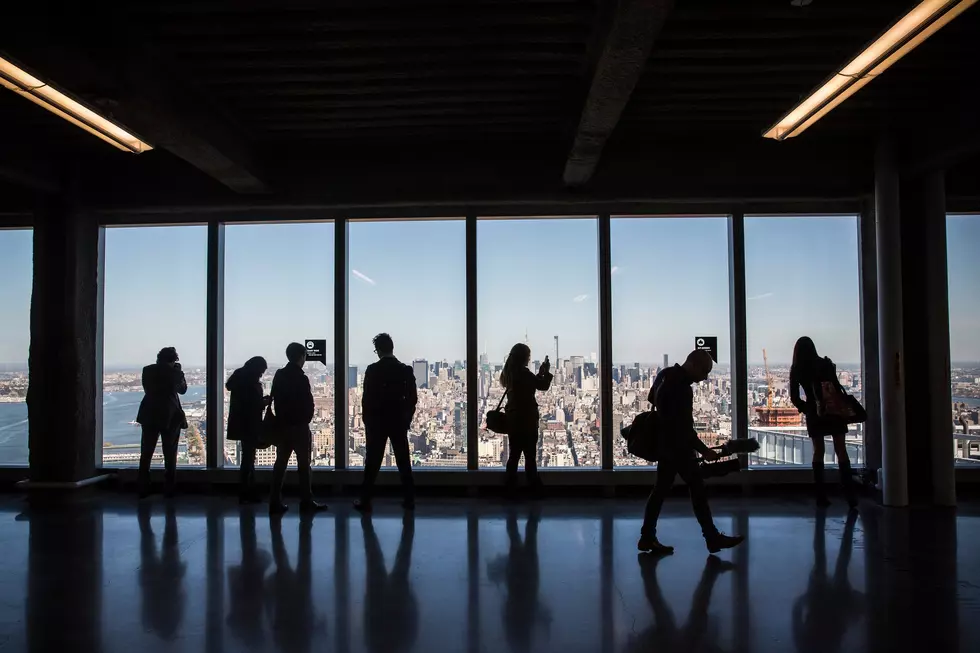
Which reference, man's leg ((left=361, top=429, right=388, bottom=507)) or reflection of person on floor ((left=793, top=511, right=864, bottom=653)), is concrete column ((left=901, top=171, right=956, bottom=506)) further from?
man's leg ((left=361, top=429, right=388, bottom=507))

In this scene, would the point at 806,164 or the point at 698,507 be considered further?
the point at 806,164

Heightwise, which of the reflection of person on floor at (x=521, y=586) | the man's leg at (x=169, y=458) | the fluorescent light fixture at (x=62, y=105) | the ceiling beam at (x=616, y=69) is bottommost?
the reflection of person on floor at (x=521, y=586)

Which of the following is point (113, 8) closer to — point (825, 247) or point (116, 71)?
point (116, 71)

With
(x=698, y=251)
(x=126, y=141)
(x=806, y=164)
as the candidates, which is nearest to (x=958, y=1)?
(x=806, y=164)

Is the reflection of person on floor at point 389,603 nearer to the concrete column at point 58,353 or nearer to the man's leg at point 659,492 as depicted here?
the man's leg at point 659,492

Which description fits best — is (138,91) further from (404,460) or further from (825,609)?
(825,609)

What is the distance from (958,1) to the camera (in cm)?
352

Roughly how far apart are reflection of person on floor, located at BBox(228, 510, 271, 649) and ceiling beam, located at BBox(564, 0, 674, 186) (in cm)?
390

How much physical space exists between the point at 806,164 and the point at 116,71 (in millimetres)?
6303

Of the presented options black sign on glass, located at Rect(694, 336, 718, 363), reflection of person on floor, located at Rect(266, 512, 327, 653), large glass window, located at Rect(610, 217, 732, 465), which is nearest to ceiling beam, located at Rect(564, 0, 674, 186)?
large glass window, located at Rect(610, 217, 732, 465)

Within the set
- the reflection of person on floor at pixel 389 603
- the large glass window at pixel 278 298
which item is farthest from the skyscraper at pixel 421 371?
the reflection of person on floor at pixel 389 603

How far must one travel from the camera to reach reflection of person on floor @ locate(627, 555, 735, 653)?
127 inches

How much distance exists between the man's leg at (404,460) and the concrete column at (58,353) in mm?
3712

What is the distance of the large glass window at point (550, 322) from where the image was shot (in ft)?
23.7
